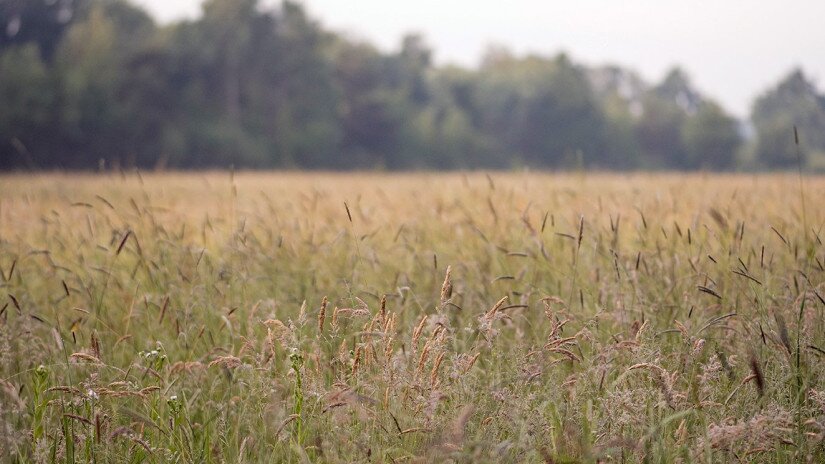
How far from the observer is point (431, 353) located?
8.07 feet

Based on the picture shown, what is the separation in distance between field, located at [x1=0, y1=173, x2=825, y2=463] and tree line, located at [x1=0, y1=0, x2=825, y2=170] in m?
11.8

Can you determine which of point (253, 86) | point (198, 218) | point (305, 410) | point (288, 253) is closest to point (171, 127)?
point (253, 86)

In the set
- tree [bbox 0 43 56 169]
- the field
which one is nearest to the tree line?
tree [bbox 0 43 56 169]

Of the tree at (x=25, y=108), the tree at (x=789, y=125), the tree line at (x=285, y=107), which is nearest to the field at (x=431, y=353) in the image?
the tree line at (x=285, y=107)

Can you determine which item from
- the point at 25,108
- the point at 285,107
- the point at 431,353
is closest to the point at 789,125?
the point at 285,107

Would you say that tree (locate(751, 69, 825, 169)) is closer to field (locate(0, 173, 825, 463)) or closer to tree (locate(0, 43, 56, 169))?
tree (locate(0, 43, 56, 169))

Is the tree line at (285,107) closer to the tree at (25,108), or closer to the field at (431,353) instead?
the tree at (25,108)

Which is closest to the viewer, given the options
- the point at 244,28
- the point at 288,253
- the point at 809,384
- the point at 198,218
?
the point at 809,384

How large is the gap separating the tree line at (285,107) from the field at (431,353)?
11832 millimetres

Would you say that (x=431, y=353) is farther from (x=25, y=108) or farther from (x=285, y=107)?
(x=285, y=107)

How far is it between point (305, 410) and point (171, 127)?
33.2 metres

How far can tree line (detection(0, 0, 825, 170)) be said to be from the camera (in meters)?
Result: 29.8

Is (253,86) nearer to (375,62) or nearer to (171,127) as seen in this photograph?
(171,127)

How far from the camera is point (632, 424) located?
2307 mm
